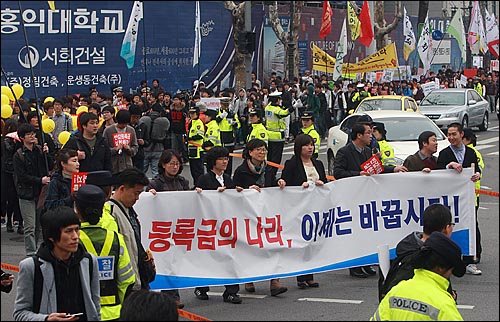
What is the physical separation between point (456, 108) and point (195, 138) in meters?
13.7

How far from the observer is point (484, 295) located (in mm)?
9148

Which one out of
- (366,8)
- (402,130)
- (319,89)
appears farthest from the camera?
(366,8)

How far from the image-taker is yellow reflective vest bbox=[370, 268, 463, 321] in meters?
4.07

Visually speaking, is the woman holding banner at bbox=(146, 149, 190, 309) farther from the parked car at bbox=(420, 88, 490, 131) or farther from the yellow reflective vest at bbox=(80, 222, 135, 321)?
the parked car at bbox=(420, 88, 490, 131)

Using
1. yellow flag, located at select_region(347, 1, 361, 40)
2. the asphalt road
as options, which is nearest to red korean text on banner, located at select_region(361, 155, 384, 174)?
the asphalt road

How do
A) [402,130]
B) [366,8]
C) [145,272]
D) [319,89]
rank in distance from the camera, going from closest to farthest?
[145,272]
[402,130]
[319,89]
[366,8]

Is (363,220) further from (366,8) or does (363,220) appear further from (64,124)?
(366,8)

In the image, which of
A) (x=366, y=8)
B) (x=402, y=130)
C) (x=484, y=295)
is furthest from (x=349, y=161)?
(x=366, y=8)

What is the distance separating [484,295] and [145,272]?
4531 millimetres

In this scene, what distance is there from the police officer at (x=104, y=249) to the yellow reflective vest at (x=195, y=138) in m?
10.0

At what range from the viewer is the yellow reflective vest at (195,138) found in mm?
15453

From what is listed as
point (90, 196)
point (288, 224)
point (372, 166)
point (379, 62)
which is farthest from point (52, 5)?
point (90, 196)

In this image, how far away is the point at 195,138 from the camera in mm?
15625

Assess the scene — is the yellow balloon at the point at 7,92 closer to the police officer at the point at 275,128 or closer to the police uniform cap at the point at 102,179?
the police uniform cap at the point at 102,179
